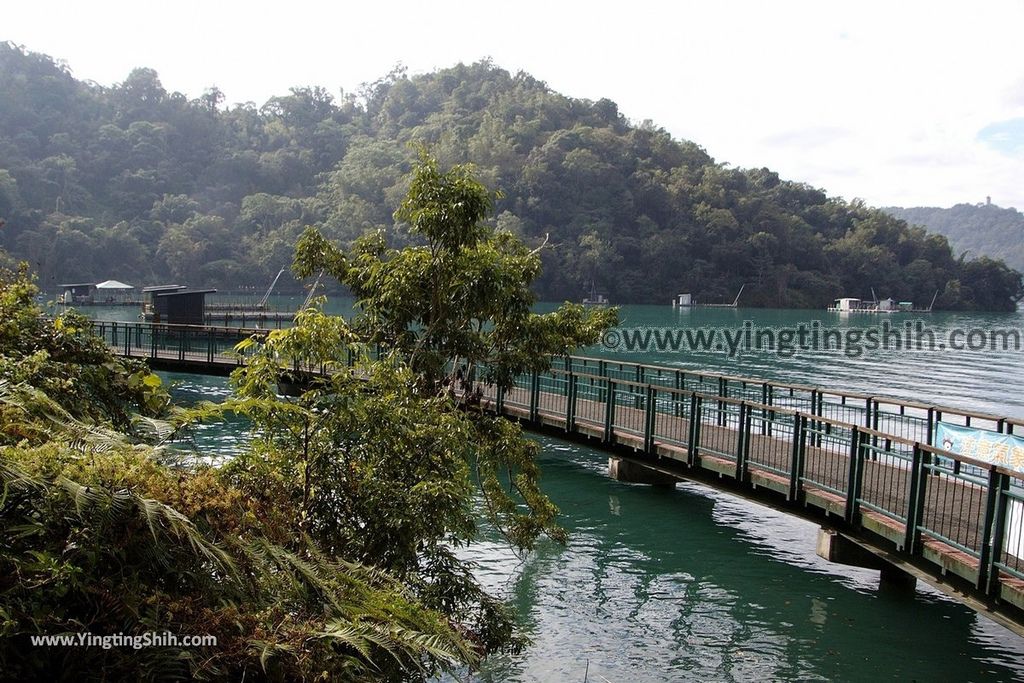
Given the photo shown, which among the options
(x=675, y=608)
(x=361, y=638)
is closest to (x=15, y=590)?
(x=361, y=638)

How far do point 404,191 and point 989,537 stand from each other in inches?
4164

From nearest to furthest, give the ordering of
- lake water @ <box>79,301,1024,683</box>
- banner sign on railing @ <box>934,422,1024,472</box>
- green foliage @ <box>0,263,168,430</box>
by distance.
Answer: green foliage @ <box>0,263,168,430</box>
lake water @ <box>79,301,1024,683</box>
banner sign on railing @ <box>934,422,1024,472</box>

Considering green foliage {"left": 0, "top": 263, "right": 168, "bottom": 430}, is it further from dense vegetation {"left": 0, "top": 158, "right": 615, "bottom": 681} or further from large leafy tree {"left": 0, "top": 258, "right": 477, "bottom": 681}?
large leafy tree {"left": 0, "top": 258, "right": 477, "bottom": 681}

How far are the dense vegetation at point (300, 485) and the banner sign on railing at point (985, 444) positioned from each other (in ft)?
16.4

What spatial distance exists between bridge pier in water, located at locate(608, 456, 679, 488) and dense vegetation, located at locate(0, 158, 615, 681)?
7254 millimetres

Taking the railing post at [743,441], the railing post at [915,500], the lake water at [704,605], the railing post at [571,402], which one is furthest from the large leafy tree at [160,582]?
the railing post at [571,402]

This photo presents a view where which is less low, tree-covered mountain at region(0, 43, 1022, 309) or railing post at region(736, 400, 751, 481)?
tree-covered mountain at region(0, 43, 1022, 309)

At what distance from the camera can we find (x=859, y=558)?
12492mm

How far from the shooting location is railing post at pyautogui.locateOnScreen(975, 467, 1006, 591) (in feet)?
28.5

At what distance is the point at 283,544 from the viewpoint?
547 cm

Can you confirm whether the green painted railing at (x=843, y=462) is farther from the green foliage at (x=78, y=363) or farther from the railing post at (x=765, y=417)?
the green foliage at (x=78, y=363)

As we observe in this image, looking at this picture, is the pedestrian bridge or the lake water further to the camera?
the lake water

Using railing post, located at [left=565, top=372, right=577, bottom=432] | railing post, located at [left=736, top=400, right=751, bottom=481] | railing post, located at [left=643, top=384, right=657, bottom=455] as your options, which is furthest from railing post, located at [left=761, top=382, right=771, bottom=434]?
railing post, located at [left=565, top=372, right=577, bottom=432]

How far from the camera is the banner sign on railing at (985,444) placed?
11.4 m
